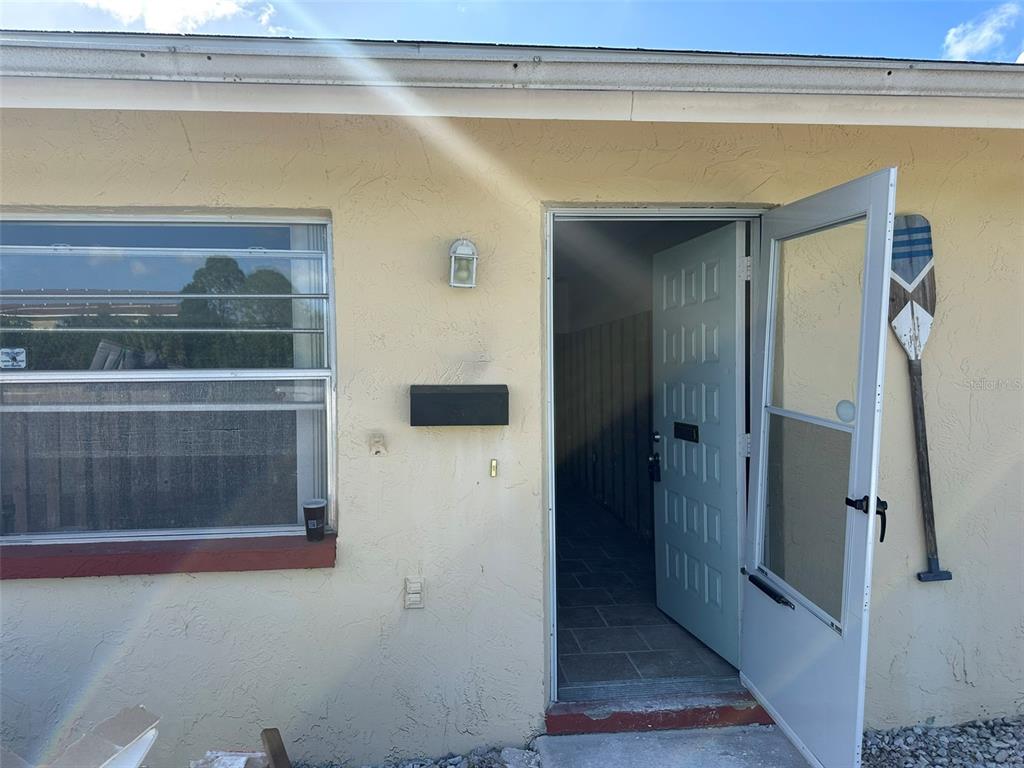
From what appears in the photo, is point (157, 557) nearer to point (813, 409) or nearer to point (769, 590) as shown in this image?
point (769, 590)

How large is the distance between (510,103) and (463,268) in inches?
29.9

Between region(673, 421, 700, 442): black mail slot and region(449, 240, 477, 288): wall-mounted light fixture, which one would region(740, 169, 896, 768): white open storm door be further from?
region(449, 240, 477, 288): wall-mounted light fixture

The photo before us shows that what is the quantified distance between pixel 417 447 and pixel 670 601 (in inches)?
83.7

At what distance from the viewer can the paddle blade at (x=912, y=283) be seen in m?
3.15

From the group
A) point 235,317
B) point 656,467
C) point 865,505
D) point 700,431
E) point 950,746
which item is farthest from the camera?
point 656,467

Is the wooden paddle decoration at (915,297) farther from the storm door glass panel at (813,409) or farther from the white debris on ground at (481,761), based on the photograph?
the white debris on ground at (481,761)

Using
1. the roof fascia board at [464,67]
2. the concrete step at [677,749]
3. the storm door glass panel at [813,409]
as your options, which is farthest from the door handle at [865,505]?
the roof fascia board at [464,67]

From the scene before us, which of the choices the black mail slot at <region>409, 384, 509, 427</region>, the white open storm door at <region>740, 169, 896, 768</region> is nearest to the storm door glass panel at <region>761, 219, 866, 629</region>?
the white open storm door at <region>740, 169, 896, 768</region>

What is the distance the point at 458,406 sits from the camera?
296cm

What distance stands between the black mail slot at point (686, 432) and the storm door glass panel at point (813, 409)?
0.67m

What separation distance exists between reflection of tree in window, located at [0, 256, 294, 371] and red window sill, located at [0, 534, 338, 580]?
0.79 m

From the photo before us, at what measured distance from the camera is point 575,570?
5273mm

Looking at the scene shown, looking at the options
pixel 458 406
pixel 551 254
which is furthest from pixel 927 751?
pixel 551 254

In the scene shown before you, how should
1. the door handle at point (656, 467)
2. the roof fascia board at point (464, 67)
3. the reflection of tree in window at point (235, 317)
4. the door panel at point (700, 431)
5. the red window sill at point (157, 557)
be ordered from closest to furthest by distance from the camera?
the roof fascia board at point (464, 67)
the red window sill at point (157, 557)
the reflection of tree in window at point (235, 317)
the door panel at point (700, 431)
the door handle at point (656, 467)
